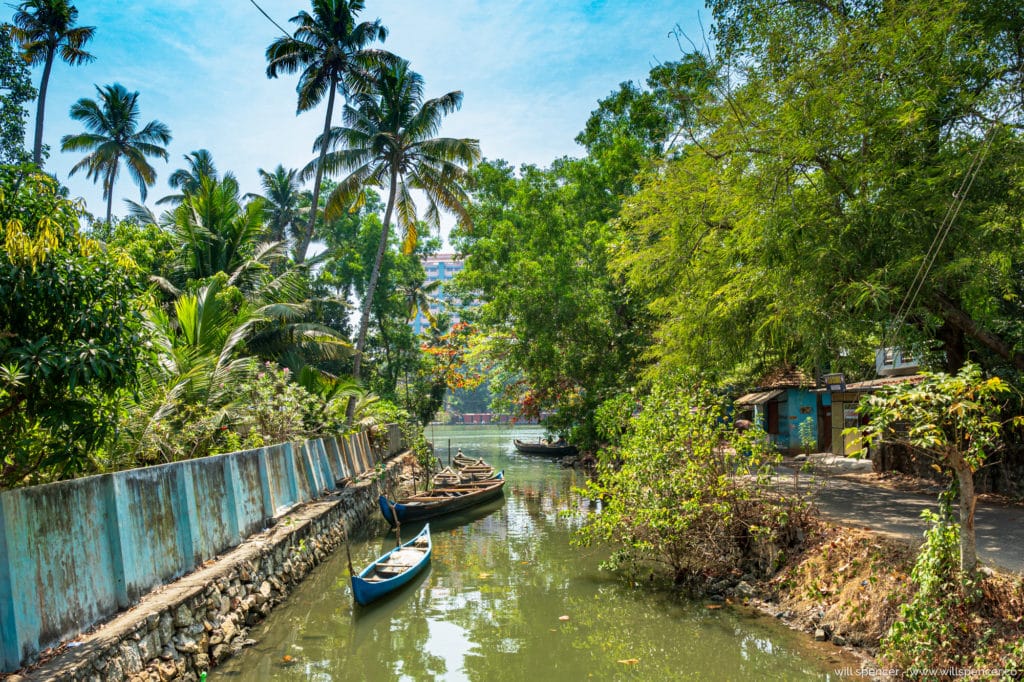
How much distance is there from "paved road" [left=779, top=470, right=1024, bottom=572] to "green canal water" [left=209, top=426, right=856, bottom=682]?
213 centimetres

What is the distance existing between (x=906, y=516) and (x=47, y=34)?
93.1 ft

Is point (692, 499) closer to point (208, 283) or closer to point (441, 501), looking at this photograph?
point (441, 501)

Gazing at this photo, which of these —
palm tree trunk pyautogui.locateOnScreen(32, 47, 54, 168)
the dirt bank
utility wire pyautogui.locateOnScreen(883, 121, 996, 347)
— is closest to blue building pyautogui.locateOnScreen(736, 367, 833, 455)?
the dirt bank

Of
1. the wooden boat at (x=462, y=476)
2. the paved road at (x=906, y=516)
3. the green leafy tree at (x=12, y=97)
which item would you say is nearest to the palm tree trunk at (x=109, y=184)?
the green leafy tree at (x=12, y=97)

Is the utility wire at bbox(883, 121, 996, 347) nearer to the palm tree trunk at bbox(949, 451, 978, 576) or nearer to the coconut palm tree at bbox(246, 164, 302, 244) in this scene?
the palm tree trunk at bbox(949, 451, 978, 576)

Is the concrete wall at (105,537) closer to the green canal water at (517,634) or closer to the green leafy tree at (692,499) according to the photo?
the green canal water at (517,634)

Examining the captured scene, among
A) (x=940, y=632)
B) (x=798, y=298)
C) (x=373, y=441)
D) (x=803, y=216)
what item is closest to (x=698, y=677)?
(x=940, y=632)

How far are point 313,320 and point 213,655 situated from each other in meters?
23.0

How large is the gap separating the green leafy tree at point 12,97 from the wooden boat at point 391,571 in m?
16.3

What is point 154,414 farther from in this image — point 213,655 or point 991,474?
point 991,474

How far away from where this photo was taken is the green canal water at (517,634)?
23.8ft

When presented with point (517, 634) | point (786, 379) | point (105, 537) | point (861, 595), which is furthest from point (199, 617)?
point (786, 379)

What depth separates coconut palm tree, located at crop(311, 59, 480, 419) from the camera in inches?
820

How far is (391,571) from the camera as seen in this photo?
10258 mm
